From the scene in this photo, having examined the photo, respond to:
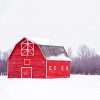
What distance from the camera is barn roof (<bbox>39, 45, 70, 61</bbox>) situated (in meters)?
55.6

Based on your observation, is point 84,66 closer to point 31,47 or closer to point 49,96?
point 31,47

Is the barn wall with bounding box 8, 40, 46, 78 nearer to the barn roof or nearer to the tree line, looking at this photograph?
the barn roof

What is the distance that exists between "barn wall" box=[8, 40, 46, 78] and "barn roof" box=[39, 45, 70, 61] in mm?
812

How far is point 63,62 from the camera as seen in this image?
58312 millimetres

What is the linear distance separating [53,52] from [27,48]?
361 cm

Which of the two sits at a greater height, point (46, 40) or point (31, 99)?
point (46, 40)

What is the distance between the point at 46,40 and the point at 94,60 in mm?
33537

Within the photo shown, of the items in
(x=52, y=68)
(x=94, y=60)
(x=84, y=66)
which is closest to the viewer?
(x=52, y=68)

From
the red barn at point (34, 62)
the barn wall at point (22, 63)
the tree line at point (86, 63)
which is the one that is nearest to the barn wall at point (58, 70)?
the red barn at point (34, 62)

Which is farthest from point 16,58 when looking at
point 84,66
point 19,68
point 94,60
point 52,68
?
point 94,60

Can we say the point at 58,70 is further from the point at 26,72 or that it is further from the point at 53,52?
the point at 26,72

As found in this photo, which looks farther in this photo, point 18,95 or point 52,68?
point 52,68

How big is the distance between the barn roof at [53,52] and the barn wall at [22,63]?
2.66ft

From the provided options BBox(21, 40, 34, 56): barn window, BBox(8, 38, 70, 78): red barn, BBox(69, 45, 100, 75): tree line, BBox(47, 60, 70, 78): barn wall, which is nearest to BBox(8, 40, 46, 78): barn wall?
BBox(8, 38, 70, 78): red barn
